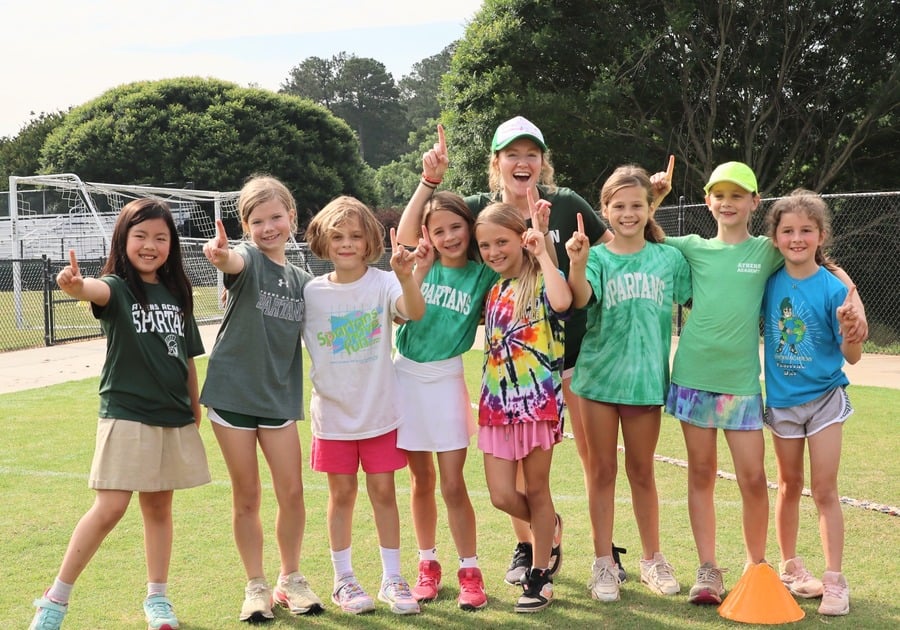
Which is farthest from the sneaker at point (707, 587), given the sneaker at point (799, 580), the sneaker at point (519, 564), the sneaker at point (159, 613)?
the sneaker at point (159, 613)

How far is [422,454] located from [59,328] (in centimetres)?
1499

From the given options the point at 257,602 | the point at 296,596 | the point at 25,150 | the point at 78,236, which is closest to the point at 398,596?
the point at 296,596

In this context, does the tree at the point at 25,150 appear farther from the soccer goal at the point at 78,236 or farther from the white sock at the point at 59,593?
the white sock at the point at 59,593

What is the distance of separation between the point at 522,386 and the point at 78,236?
2192 centimetres

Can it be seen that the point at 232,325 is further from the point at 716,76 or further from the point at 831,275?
the point at 716,76

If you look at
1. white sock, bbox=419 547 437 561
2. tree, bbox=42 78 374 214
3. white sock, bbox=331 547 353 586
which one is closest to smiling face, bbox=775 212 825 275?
white sock, bbox=419 547 437 561

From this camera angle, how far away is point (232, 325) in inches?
142

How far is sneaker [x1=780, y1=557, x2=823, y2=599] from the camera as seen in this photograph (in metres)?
3.71

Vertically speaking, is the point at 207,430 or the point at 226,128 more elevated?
the point at 226,128

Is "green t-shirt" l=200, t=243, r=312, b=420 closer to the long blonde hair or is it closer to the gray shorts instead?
the long blonde hair

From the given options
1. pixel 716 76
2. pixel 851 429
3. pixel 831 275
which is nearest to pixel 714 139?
pixel 716 76

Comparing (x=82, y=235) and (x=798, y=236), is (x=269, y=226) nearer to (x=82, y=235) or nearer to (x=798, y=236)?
(x=798, y=236)

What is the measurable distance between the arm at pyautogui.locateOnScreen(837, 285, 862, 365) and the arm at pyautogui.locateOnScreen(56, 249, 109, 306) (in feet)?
9.50

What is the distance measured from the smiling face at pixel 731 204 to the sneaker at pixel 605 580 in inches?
60.7
